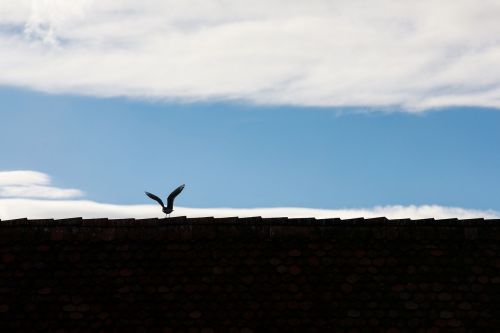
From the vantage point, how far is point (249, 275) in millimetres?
12086

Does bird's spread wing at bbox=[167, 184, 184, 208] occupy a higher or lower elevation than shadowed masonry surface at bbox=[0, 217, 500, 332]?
higher

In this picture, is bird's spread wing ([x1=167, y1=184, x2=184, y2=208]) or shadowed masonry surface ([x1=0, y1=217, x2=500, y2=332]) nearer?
shadowed masonry surface ([x1=0, y1=217, x2=500, y2=332])

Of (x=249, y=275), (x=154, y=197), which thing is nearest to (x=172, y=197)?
(x=154, y=197)

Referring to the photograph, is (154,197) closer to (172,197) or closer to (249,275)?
(172,197)

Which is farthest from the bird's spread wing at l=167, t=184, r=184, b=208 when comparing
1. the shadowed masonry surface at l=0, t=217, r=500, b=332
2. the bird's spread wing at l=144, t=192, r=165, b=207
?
the shadowed masonry surface at l=0, t=217, r=500, b=332

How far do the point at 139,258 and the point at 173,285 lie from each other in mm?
601

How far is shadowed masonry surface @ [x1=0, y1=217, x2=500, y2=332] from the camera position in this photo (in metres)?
12.0

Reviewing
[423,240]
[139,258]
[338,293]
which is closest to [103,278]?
[139,258]

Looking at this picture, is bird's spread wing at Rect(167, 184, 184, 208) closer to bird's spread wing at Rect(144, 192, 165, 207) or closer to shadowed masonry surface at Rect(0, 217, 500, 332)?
bird's spread wing at Rect(144, 192, 165, 207)

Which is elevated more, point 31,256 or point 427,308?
point 31,256

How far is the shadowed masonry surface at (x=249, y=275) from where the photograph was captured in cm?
1201

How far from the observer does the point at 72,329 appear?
12008 mm

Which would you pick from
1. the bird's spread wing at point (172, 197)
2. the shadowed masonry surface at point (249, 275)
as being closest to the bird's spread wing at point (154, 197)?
the bird's spread wing at point (172, 197)

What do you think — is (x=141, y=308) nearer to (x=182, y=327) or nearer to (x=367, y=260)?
(x=182, y=327)
